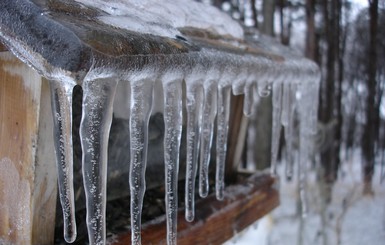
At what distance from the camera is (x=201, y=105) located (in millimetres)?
1701

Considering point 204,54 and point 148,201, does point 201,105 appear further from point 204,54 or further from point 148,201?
point 148,201

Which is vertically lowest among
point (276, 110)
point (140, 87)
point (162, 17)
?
point (276, 110)

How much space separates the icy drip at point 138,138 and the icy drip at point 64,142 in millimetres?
201

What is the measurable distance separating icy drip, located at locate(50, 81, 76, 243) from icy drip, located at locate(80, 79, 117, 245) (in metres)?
0.05

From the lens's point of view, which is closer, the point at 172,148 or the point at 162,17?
the point at 172,148

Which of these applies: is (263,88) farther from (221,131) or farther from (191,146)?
(191,146)

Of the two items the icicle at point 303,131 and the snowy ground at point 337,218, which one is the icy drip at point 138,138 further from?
the snowy ground at point 337,218

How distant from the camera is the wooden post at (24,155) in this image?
125cm

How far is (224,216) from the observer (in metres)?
2.04

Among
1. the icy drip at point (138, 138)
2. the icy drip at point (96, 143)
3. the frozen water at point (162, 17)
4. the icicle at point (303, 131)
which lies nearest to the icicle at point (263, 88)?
the frozen water at point (162, 17)

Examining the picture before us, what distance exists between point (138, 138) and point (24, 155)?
371 millimetres

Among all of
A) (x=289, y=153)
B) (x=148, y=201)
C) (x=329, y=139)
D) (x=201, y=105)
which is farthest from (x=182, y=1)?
(x=329, y=139)

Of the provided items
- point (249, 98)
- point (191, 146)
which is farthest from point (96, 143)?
point (249, 98)

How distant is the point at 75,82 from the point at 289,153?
2448 mm
